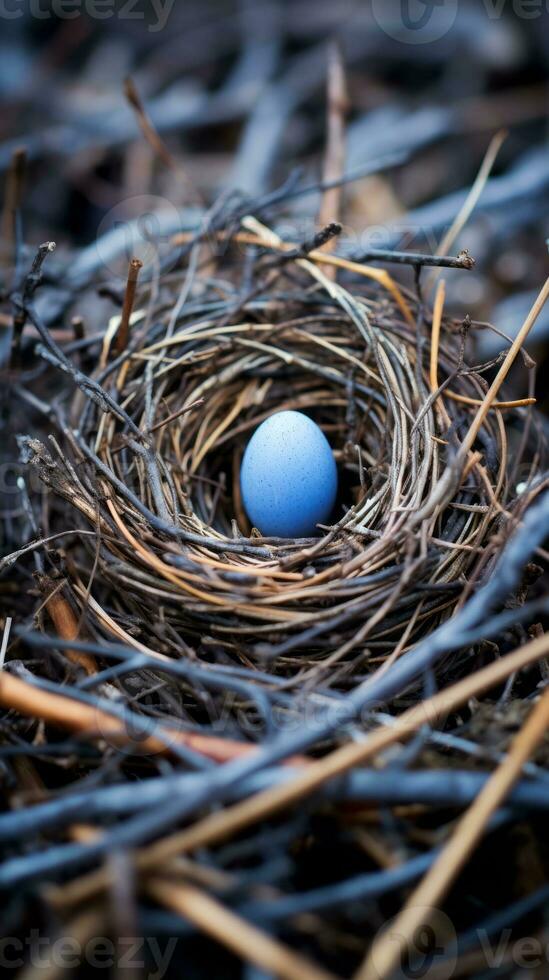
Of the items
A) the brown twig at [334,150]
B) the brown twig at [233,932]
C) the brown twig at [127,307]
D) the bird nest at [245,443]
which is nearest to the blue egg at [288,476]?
the bird nest at [245,443]

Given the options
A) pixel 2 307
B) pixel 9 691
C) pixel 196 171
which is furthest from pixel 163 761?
pixel 196 171

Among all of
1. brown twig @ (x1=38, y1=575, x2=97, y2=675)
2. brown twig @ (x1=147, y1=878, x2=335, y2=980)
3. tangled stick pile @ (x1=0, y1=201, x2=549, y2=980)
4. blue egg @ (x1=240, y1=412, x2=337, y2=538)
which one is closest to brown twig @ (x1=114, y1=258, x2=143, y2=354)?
tangled stick pile @ (x1=0, y1=201, x2=549, y2=980)

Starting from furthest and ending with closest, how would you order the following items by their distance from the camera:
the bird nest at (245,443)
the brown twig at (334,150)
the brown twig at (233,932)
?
the brown twig at (334,150), the bird nest at (245,443), the brown twig at (233,932)

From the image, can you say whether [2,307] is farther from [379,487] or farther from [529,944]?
[529,944]

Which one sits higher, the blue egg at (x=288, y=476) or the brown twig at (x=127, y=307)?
the brown twig at (x=127, y=307)

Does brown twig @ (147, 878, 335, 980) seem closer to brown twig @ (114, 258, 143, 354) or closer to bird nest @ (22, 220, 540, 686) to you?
bird nest @ (22, 220, 540, 686)

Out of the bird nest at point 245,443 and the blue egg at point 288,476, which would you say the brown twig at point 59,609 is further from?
the blue egg at point 288,476
